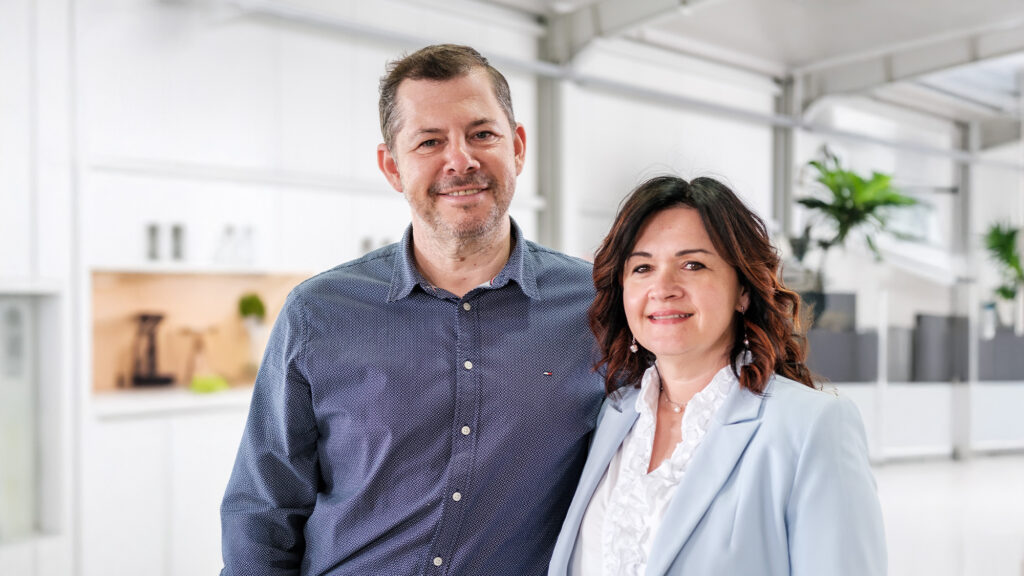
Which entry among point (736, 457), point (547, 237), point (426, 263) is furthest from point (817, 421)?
point (547, 237)

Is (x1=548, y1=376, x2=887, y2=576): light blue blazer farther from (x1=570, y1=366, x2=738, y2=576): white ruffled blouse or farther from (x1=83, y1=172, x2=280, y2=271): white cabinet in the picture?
(x1=83, y1=172, x2=280, y2=271): white cabinet

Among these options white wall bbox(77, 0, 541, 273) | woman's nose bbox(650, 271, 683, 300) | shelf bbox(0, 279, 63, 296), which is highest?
white wall bbox(77, 0, 541, 273)

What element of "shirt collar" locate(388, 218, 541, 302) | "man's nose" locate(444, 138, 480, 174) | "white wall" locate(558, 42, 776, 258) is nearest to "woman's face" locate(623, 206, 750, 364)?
"shirt collar" locate(388, 218, 541, 302)

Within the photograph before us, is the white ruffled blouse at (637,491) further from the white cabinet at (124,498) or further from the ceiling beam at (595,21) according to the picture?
the ceiling beam at (595,21)

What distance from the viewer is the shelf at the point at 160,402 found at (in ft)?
15.7

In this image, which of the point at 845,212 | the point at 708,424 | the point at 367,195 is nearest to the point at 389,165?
the point at 708,424

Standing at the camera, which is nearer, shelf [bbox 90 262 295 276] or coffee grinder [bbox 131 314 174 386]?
shelf [bbox 90 262 295 276]

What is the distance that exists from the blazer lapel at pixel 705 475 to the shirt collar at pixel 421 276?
1.82ft

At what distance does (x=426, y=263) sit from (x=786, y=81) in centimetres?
803

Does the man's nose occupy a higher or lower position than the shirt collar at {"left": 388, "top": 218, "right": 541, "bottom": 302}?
higher

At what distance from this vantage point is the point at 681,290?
1.71 meters

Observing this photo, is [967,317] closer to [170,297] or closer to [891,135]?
[891,135]

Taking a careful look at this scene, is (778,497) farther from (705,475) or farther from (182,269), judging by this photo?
(182,269)

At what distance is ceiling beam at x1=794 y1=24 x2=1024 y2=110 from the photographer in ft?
23.5
